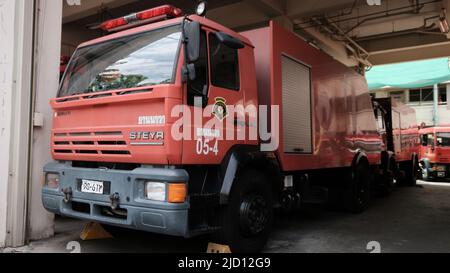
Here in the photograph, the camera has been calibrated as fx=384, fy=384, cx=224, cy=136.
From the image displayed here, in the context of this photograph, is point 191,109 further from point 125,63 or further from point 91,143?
point 91,143

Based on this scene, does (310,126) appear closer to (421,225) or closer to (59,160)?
(421,225)

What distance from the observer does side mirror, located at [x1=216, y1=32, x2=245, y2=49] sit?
3766 mm

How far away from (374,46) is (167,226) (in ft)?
42.9

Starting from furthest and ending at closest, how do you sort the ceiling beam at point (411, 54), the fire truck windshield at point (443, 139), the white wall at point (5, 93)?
1. the fire truck windshield at point (443, 139)
2. the ceiling beam at point (411, 54)
3. the white wall at point (5, 93)

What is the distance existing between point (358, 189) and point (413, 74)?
1619 centimetres

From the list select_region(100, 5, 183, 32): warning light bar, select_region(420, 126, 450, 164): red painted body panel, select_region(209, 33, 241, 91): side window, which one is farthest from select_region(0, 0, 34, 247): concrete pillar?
select_region(420, 126, 450, 164): red painted body panel

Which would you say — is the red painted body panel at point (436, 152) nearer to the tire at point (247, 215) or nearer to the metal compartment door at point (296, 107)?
the metal compartment door at point (296, 107)

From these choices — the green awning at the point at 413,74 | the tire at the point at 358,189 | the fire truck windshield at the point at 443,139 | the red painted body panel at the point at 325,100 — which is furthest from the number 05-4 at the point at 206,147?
the green awning at the point at 413,74

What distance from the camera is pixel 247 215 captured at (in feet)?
13.2

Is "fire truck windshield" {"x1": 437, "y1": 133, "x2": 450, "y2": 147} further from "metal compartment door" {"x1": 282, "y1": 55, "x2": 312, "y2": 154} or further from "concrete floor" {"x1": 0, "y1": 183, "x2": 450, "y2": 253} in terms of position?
"metal compartment door" {"x1": 282, "y1": 55, "x2": 312, "y2": 154}

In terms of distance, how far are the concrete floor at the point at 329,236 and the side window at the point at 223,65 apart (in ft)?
6.38

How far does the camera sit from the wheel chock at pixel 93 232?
15.8 feet

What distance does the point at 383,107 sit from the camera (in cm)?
1060

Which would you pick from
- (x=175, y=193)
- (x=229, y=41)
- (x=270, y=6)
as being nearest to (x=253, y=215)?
(x=175, y=193)
